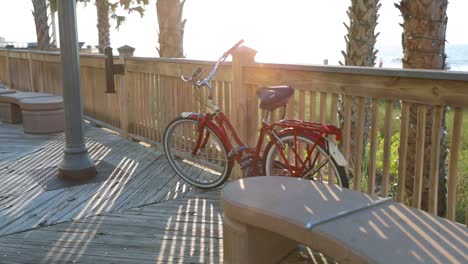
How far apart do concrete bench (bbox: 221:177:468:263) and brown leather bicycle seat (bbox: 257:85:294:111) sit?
0.72 m

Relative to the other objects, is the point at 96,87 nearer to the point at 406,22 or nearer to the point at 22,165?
the point at 22,165

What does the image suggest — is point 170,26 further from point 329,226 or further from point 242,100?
point 329,226

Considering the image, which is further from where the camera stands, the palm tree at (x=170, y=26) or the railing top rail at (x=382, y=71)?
the palm tree at (x=170, y=26)

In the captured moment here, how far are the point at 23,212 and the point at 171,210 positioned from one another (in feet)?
4.01

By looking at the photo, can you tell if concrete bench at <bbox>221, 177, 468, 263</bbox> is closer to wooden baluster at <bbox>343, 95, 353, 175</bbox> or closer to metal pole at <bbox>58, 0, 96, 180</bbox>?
wooden baluster at <bbox>343, 95, 353, 175</bbox>

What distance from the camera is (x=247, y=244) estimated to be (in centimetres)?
271

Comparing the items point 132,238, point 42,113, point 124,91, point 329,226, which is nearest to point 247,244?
point 329,226

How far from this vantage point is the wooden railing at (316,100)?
115 inches

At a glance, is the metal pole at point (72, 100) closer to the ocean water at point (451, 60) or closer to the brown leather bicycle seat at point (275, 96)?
the brown leather bicycle seat at point (275, 96)

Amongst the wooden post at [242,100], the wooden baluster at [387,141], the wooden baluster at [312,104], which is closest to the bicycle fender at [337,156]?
the wooden baluster at [387,141]

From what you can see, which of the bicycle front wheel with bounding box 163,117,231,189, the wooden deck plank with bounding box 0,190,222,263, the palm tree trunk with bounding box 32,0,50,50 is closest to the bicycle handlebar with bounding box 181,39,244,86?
the bicycle front wheel with bounding box 163,117,231,189

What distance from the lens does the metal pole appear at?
4.65 m

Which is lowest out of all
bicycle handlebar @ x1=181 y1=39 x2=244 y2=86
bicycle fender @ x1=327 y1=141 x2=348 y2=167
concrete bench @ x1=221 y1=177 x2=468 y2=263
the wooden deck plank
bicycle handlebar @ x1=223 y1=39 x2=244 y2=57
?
the wooden deck plank

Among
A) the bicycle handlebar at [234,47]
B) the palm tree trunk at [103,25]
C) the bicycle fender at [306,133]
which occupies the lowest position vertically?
the bicycle fender at [306,133]
